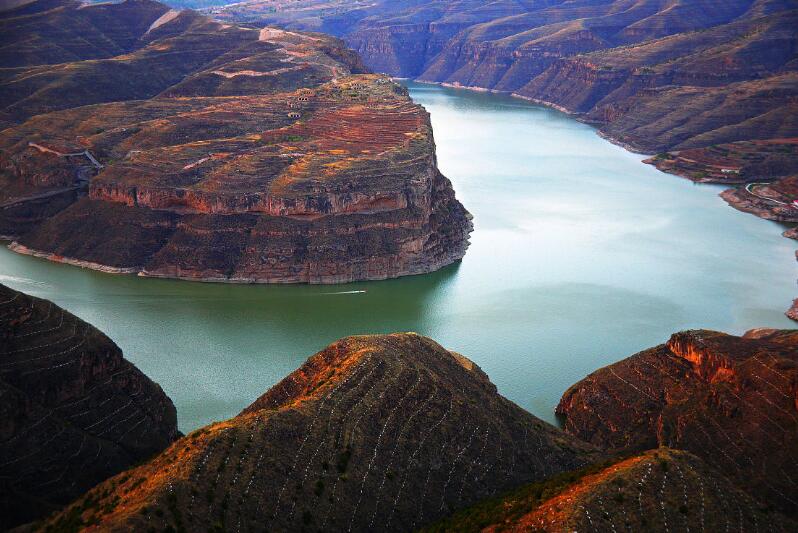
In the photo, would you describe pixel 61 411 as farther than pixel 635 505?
Yes

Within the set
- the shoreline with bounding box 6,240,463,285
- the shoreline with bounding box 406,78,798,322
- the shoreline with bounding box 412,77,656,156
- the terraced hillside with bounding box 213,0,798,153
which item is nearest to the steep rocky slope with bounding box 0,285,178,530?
the shoreline with bounding box 6,240,463,285

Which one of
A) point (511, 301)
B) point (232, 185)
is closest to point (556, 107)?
point (232, 185)

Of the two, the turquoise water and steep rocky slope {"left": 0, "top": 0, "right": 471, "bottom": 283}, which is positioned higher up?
steep rocky slope {"left": 0, "top": 0, "right": 471, "bottom": 283}

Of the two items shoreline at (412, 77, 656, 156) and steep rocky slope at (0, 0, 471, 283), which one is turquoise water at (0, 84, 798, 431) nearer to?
steep rocky slope at (0, 0, 471, 283)

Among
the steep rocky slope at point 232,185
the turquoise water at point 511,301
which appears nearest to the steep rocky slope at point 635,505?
the turquoise water at point 511,301

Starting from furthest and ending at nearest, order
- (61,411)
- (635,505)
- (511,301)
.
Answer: (511,301)
(61,411)
(635,505)

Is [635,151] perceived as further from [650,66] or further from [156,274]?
[156,274]
